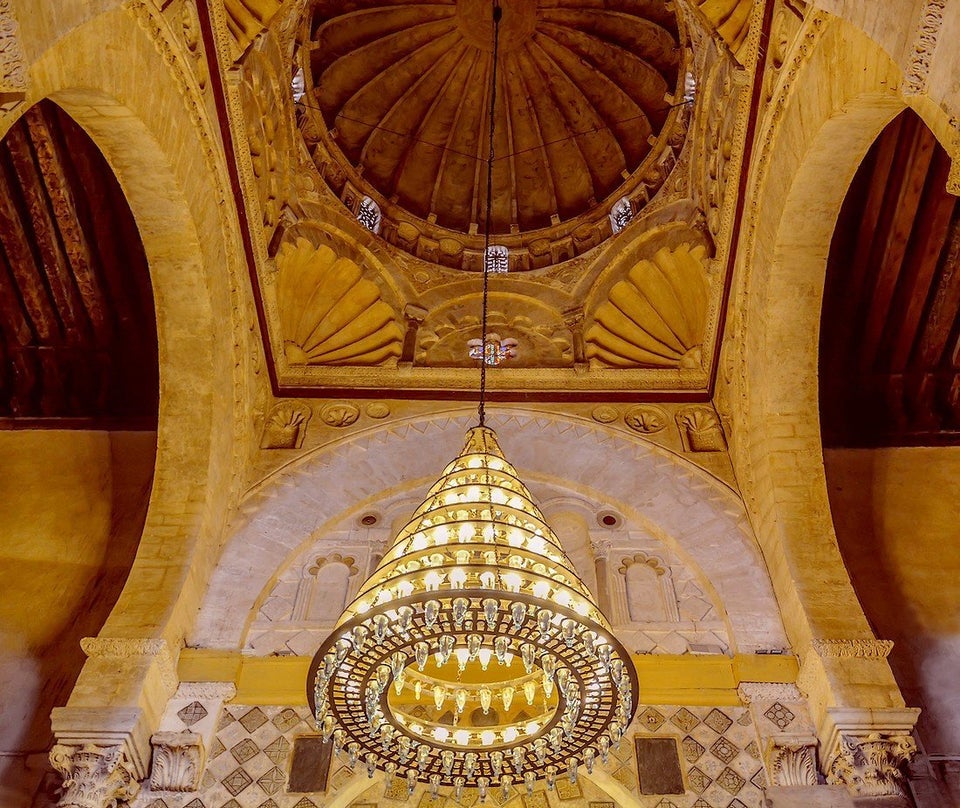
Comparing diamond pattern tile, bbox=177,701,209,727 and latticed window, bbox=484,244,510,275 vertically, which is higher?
latticed window, bbox=484,244,510,275

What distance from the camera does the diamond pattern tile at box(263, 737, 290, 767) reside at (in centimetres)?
641

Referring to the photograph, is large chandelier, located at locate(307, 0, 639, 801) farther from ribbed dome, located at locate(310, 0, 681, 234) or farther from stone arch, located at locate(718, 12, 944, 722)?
ribbed dome, located at locate(310, 0, 681, 234)

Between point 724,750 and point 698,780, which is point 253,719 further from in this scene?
point 724,750

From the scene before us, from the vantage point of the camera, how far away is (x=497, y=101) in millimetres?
A: 13367

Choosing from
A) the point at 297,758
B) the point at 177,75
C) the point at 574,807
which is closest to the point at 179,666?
the point at 297,758

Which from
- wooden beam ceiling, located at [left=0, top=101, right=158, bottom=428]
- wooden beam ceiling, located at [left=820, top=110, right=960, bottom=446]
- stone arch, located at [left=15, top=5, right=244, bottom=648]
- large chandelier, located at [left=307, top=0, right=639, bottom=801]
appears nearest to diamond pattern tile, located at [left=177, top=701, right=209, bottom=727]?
stone arch, located at [left=15, top=5, right=244, bottom=648]

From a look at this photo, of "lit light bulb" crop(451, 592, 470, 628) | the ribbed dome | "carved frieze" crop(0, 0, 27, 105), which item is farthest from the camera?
the ribbed dome

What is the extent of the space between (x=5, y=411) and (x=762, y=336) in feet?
23.9

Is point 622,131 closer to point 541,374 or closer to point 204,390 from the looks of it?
point 541,374

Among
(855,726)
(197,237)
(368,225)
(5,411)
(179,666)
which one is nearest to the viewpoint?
(855,726)

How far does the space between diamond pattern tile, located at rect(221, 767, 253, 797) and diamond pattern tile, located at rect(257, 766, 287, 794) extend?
0.26ft

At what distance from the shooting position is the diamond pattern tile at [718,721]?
655cm

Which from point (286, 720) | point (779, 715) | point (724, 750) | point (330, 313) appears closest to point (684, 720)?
point (724, 750)

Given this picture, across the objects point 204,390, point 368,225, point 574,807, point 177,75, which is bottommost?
point 574,807
